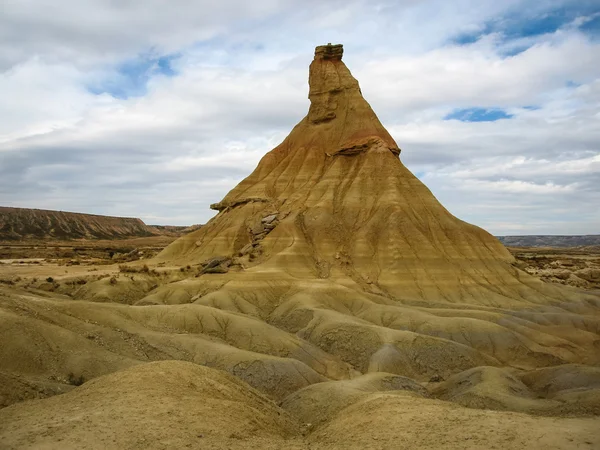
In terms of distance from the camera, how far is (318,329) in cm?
4475

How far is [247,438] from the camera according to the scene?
18.1 m

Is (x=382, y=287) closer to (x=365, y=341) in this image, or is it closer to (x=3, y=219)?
(x=365, y=341)

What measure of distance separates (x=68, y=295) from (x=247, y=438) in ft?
144

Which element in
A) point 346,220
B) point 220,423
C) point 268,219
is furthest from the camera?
point 268,219

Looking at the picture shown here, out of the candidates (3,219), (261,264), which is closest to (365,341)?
(261,264)

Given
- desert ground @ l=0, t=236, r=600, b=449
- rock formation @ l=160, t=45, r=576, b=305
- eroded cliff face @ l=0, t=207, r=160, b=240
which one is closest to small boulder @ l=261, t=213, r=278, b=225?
rock formation @ l=160, t=45, r=576, b=305

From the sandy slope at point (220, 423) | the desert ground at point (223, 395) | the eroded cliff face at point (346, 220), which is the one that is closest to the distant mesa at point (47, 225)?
the eroded cliff face at point (346, 220)

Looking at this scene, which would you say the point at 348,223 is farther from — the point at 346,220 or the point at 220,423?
the point at 220,423

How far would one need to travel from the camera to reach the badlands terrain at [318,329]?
18.5m

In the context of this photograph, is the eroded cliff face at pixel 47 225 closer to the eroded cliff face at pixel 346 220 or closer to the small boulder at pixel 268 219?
the eroded cliff face at pixel 346 220

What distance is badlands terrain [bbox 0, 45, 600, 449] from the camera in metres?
18.5

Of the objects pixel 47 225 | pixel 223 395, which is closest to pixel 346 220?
pixel 223 395

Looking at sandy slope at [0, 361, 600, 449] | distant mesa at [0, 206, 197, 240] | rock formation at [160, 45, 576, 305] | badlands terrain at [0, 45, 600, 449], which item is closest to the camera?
sandy slope at [0, 361, 600, 449]

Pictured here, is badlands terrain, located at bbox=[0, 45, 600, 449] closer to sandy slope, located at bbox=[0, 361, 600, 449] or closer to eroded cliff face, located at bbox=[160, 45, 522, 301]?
sandy slope, located at bbox=[0, 361, 600, 449]
